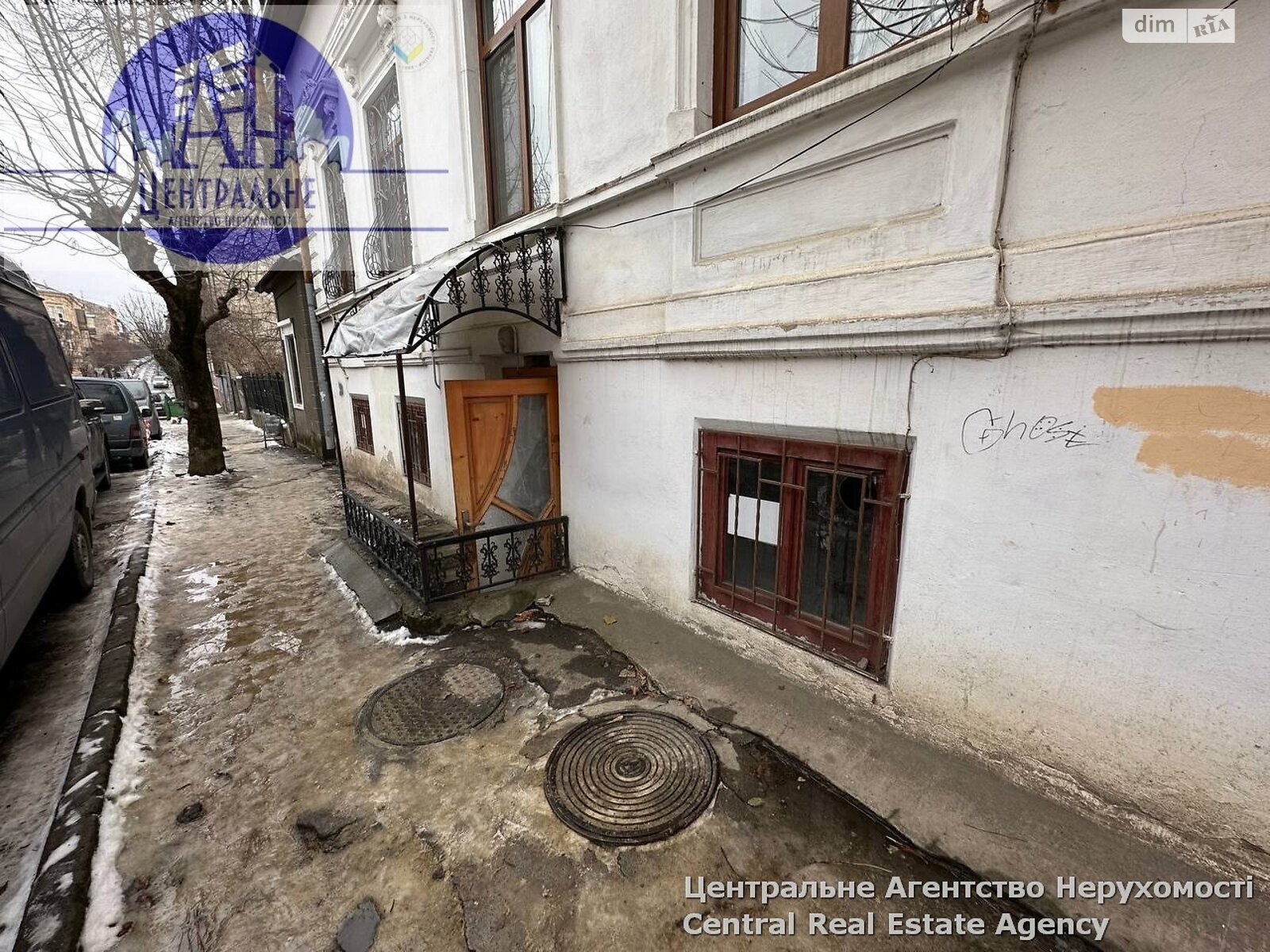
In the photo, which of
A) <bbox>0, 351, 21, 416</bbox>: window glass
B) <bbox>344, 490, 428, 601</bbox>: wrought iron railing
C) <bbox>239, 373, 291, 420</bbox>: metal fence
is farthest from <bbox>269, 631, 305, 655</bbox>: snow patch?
<bbox>239, 373, 291, 420</bbox>: metal fence

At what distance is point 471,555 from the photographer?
5070mm

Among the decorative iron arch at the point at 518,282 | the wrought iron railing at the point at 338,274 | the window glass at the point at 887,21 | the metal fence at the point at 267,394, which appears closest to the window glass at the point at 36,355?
the decorative iron arch at the point at 518,282

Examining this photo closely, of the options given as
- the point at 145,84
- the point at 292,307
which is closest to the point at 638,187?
the point at 145,84

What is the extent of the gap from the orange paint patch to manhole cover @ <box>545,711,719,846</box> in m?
2.57

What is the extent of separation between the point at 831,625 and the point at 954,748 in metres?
0.89

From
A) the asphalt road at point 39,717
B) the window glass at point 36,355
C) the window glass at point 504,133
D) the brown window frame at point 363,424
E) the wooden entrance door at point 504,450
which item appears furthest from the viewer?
the brown window frame at point 363,424

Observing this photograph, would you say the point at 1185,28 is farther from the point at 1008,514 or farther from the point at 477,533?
the point at 477,533

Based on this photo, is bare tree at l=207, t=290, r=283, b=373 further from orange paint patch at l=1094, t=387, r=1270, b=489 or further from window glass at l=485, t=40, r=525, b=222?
orange paint patch at l=1094, t=387, r=1270, b=489

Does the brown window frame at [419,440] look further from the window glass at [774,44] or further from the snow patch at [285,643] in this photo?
the window glass at [774,44]

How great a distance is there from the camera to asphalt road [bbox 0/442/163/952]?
2436 mm

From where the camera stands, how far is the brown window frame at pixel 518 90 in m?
5.14

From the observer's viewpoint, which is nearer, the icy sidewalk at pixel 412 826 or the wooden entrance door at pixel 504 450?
the icy sidewalk at pixel 412 826

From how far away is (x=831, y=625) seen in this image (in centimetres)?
335

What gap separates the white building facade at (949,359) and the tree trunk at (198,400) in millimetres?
10190
